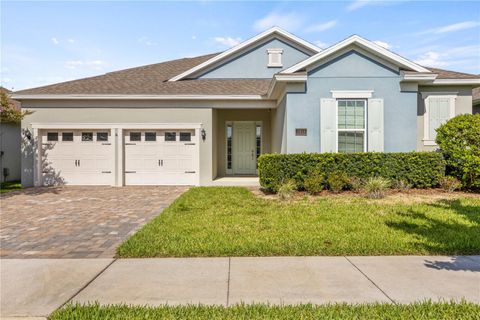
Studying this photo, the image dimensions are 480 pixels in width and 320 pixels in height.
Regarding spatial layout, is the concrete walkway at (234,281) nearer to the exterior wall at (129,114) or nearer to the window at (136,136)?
the exterior wall at (129,114)

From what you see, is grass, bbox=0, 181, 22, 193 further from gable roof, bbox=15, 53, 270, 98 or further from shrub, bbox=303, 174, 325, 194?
shrub, bbox=303, 174, 325, 194

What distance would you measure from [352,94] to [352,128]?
1257 millimetres

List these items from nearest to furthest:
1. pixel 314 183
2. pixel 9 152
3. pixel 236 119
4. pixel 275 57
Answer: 1. pixel 314 183
2. pixel 9 152
3. pixel 236 119
4. pixel 275 57

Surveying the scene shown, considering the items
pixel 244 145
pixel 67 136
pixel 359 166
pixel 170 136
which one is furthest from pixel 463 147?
pixel 67 136

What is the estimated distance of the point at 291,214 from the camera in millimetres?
6969

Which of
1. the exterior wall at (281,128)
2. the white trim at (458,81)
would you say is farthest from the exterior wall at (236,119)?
the white trim at (458,81)

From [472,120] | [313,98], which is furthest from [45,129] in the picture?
[472,120]

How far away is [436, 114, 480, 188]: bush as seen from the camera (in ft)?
31.9

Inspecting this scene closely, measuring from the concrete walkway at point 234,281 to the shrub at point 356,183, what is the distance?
5.64m

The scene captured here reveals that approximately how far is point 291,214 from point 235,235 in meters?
2.11

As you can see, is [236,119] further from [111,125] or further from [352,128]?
[352,128]

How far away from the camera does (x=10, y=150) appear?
48.3 ft

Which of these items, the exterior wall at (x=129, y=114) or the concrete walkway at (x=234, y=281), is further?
the exterior wall at (x=129, y=114)

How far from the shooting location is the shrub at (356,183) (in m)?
9.92
